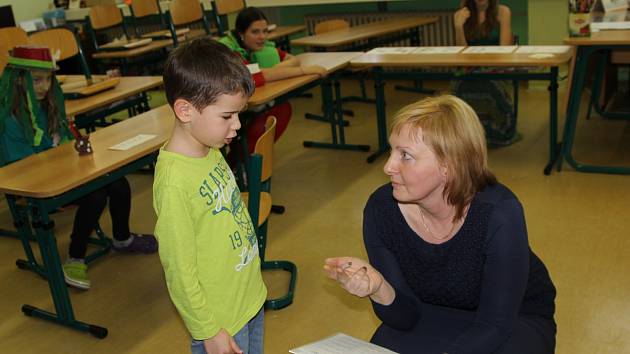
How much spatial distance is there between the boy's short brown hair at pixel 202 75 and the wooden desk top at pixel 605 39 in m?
2.43

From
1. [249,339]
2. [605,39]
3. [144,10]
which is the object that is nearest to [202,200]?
[249,339]

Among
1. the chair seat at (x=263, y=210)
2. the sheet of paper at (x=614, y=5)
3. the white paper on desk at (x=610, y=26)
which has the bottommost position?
the chair seat at (x=263, y=210)

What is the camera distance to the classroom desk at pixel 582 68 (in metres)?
3.36

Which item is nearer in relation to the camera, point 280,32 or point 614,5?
point 614,5

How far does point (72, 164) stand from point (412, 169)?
61.4 inches

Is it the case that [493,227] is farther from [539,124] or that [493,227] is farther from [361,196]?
[539,124]

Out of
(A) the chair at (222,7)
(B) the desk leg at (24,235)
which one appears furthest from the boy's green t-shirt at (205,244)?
(A) the chair at (222,7)

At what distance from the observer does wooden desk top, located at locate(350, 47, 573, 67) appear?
347cm

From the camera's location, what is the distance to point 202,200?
60.1 inches

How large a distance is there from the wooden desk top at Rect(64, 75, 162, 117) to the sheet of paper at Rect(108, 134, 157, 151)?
67cm

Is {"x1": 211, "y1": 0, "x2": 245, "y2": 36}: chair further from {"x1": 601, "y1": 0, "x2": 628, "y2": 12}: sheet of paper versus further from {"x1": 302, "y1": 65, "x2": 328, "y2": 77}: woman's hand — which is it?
{"x1": 601, "y1": 0, "x2": 628, "y2": 12}: sheet of paper

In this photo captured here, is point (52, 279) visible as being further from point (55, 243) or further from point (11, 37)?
point (11, 37)

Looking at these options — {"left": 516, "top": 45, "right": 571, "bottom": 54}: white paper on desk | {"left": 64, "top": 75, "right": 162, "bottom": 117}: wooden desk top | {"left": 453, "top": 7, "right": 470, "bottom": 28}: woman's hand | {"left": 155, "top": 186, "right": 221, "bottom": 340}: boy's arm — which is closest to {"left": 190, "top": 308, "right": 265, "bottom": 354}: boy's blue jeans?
{"left": 155, "top": 186, "right": 221, "bottom": 340}: boy's arm

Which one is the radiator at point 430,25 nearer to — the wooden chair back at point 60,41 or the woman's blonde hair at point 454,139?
the wooden chair back at point 60,41
